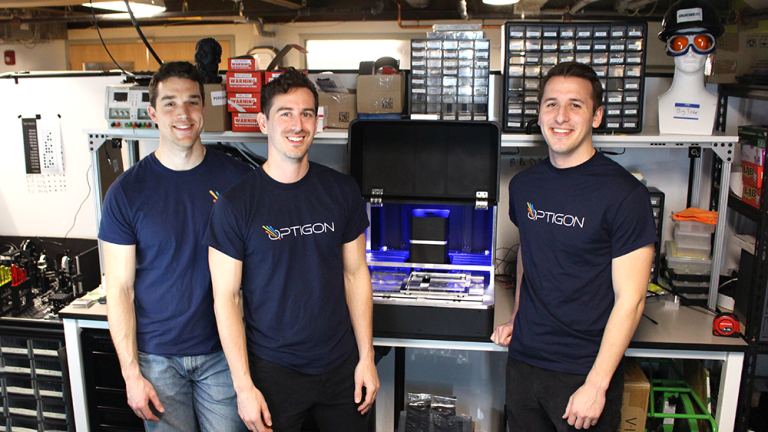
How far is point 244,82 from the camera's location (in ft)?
6.97

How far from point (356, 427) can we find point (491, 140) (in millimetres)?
1104

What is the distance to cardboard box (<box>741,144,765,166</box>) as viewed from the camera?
1906mm

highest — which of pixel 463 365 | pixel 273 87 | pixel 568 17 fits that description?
pixel 568 17

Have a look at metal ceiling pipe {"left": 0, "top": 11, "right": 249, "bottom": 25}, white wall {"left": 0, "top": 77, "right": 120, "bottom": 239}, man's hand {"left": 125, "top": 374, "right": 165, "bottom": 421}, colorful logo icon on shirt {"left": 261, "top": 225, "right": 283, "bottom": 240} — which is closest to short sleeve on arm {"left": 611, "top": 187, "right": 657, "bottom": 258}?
colorful logo icon on shirt {"left": 261, "top": 225, "right": 283, "bottom": 240}

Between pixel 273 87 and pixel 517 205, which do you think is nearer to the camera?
pixel 273 87

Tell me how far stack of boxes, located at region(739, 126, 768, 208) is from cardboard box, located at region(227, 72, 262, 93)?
1.78m

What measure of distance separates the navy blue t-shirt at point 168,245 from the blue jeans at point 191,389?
0.03 meters

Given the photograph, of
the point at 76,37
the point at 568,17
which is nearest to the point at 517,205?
the point at 568,17

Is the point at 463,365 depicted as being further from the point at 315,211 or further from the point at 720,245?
the point at 315,211

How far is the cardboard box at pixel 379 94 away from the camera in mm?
2066

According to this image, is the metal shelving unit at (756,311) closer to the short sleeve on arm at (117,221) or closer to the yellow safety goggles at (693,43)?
the yellow safety goggles at (693,43)

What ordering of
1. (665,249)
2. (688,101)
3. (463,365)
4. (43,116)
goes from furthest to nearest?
(43,116)
(463,365)
(665,249)
(688,101)

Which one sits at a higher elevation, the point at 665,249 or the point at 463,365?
the point at 665,249

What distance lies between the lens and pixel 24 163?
2.86 metres
